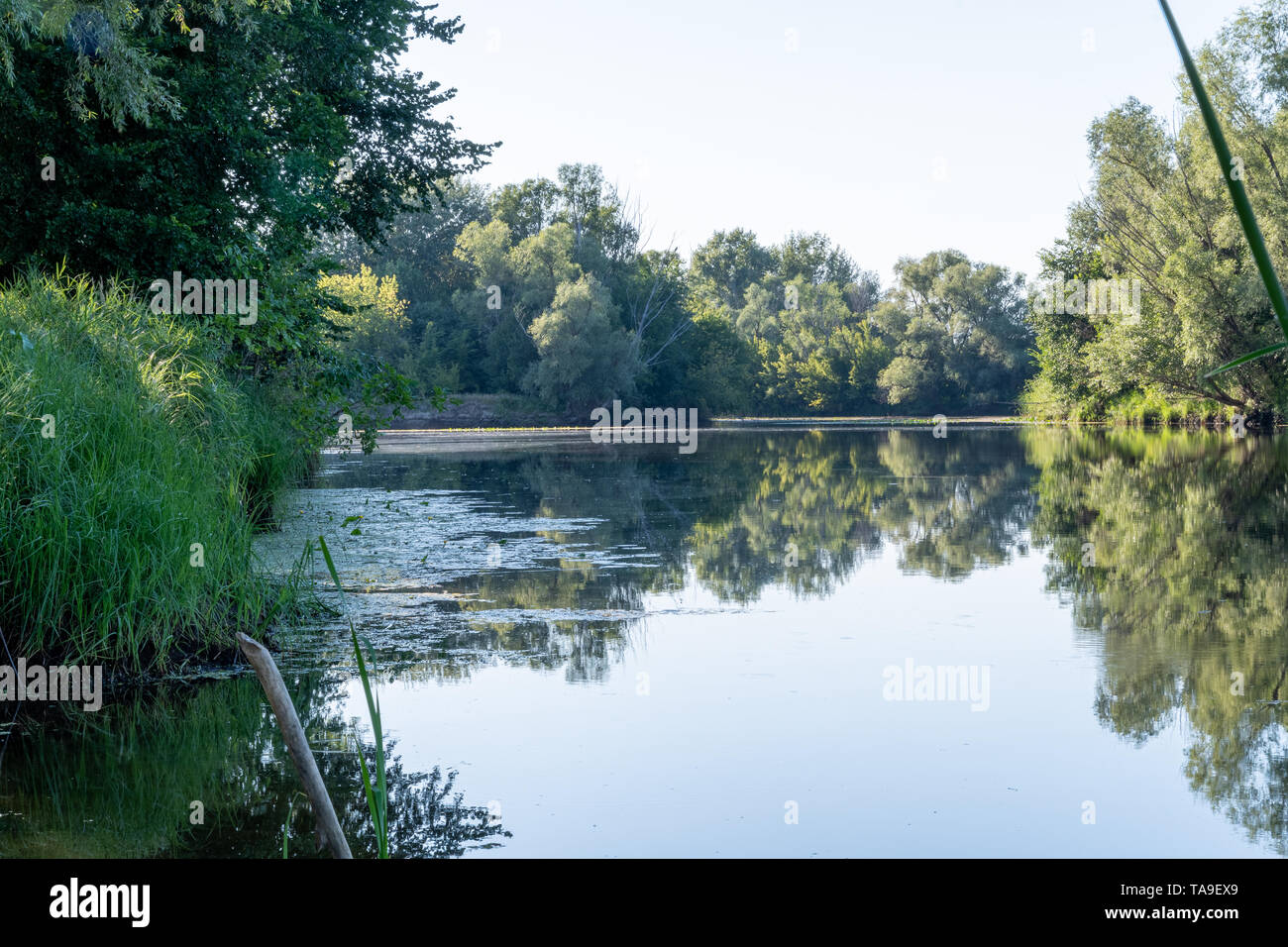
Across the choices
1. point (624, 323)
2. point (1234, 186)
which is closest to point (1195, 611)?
point (1234, 186)

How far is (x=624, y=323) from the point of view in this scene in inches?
2474

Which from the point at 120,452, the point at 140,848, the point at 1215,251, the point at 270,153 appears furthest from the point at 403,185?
the point at 1215,251

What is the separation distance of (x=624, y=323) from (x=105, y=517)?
5706 cm

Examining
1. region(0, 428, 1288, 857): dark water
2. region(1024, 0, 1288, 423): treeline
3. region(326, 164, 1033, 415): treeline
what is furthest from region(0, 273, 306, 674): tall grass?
region(326, 164, 1033, 415): treeline

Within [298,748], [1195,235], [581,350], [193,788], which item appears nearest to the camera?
[298,748]

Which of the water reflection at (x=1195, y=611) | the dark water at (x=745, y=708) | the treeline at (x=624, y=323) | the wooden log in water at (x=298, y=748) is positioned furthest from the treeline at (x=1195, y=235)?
the wooden log in water at (x=298, y=748)

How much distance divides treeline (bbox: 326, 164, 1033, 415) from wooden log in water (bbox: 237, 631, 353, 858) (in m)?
42.8

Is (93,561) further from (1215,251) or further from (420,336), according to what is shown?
(420,336)

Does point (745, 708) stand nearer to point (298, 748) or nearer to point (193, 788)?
point (193, 788)

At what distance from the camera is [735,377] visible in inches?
2739

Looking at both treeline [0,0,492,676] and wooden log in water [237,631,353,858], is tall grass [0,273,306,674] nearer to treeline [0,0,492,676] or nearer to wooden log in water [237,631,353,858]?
treeline [0,0,492,676]

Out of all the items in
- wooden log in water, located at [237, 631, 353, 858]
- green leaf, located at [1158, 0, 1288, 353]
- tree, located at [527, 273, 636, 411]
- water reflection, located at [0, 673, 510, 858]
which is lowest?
water reflection, located at [0, 673, 510, 858]

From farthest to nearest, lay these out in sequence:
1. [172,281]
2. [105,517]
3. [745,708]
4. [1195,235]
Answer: [1195,235], [172,281], [105,517], [745,708]

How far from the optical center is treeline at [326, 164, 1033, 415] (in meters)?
55.4
